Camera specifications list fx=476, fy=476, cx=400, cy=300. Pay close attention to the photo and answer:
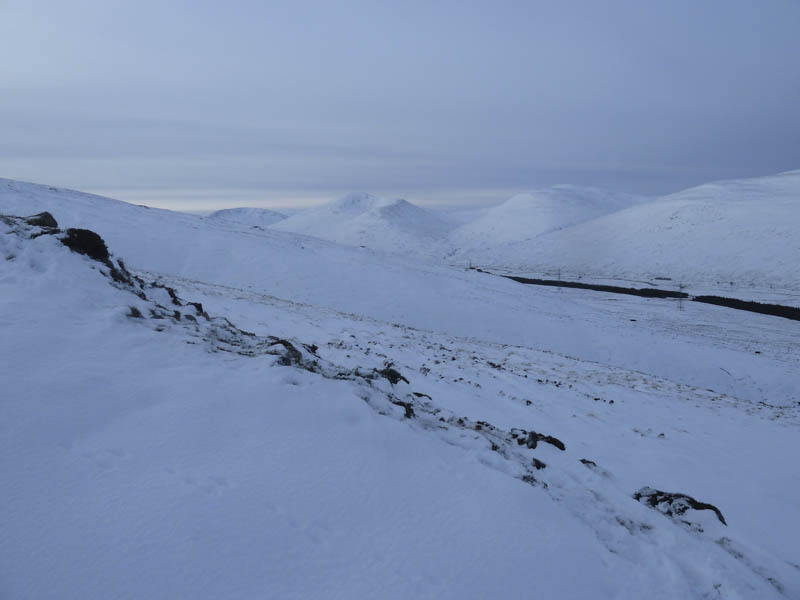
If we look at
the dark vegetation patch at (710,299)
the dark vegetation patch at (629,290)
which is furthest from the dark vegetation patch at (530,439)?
the dark vegetation patch at (629,290)

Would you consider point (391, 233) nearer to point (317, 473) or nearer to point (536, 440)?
point (536, 440)

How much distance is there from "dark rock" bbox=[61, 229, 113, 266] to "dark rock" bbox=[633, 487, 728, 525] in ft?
30.7

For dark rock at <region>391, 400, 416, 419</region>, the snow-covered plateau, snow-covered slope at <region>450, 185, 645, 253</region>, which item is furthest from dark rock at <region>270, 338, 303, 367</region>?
snow-covered slope at <region>450, 185, 645, 253</region>

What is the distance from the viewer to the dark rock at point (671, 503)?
583 centimetres

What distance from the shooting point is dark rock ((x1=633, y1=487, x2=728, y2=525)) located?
5828 millimetres

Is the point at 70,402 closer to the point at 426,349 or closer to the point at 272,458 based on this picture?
the point at 272,458

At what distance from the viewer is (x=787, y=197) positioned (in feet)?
297

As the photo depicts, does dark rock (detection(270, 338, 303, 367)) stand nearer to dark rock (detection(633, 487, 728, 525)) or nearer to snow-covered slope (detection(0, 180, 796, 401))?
dark rock (detection(633, 487, 728, 525))

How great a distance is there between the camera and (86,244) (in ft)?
28.1

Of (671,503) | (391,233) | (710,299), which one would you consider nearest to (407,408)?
(671,503)

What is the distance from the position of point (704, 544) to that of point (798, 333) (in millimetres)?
34791

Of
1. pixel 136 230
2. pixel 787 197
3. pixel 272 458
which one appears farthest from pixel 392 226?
pixel 272 458

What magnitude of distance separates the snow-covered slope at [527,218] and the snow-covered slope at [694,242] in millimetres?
27629

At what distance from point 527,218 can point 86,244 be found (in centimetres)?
16788
